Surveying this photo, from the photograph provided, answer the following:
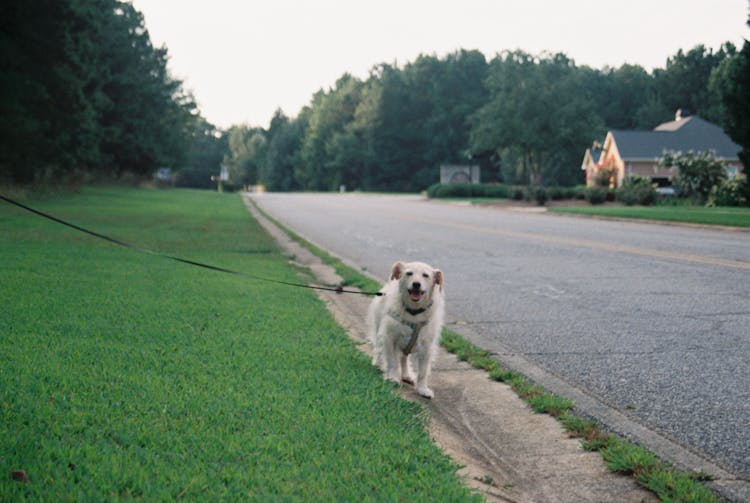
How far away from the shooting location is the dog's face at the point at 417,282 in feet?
17.7

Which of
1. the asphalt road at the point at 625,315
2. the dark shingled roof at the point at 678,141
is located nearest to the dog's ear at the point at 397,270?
the asphalt road at the point at 625,315

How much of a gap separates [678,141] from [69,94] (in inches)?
2182

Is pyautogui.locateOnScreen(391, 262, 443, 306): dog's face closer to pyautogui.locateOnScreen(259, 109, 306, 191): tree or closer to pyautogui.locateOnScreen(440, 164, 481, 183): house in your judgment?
pyautogui.locateOnScreen(440, 164, 481, 183): house

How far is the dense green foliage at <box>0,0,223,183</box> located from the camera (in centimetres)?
2917

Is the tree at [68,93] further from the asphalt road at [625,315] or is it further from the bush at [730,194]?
the bush at [730,194]

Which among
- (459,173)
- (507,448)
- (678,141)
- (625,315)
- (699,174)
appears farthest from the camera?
(459,173)

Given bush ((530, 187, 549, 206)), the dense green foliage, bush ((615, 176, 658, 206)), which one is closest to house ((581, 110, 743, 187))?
bush ((530, 187, 549, 206))

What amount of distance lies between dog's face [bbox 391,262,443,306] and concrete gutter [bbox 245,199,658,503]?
0.70 metres

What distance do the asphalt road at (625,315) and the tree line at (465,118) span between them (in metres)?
46.1

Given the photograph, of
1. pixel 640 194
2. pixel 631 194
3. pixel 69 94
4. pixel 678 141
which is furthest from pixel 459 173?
pixel 69 94

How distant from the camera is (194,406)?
14.2ft

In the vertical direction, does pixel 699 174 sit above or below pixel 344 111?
below

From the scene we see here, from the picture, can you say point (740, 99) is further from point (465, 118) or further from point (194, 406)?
point (465, 118)

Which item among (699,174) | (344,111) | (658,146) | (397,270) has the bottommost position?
(397,270)
